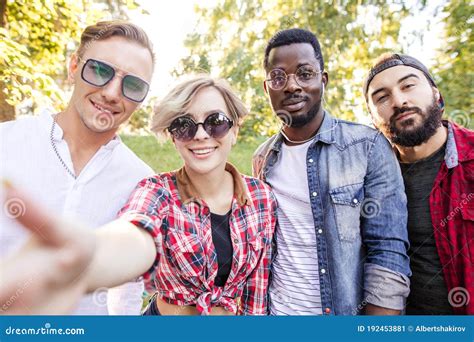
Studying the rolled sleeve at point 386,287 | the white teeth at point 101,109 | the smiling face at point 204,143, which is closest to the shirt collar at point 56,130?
the white teeth at point 101,109

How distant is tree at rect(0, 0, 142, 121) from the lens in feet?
9.16

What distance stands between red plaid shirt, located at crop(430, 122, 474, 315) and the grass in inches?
128

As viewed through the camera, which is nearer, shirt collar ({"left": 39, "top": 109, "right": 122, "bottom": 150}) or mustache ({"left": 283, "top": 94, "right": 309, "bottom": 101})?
shirt collar ({"left": 39, "top": 109, "right": 122, "bottom": 150})

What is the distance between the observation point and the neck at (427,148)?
2141 mm

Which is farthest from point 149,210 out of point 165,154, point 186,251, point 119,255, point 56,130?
point 165,154

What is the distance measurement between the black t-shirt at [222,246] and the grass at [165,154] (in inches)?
130

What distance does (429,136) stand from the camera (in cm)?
212

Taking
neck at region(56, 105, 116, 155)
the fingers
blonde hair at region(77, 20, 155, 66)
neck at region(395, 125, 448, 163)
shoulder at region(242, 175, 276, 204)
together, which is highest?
blonde hair at region(77, 20, 155, 66)

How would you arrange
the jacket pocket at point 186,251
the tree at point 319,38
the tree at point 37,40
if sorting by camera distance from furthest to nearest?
the tree at point 319,38 → the tree at point 37,40 → the jacket pocket at point 186,251

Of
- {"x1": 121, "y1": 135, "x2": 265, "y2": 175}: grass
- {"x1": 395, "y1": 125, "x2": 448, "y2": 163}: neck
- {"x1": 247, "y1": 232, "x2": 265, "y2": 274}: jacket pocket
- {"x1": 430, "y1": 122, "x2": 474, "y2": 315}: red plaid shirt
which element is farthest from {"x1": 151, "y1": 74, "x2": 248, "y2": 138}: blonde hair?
{"x1": 121, "y1": 135, "x2": 265, "y2": 175}: grass

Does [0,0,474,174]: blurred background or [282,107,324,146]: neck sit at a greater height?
[0,0,474,174]: blurred background

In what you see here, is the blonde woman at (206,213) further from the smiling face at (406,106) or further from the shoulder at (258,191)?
the smiling face at (406,106)

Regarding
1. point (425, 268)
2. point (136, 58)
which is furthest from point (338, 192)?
point (136, 58)

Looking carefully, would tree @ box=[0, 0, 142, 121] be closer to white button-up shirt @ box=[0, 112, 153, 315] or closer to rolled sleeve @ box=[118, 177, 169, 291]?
white button-up shirt @ box=[0, 112, 153, 315]
